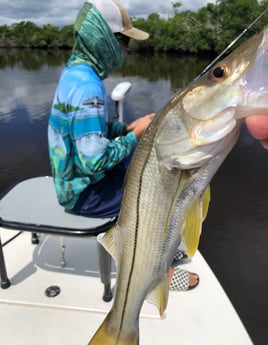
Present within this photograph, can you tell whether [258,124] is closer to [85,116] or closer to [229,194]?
[85,116]

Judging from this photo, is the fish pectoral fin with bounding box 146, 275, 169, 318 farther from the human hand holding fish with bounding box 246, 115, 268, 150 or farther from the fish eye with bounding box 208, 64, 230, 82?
the fish eye with bounding box 208, 64, 230, 82

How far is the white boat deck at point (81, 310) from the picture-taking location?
2.31 m

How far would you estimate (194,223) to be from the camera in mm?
1211

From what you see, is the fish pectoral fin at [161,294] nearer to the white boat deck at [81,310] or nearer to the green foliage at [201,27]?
the white boat deck at [81,310]

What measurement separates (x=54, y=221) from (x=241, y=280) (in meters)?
2.65

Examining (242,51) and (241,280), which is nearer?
(242,51)

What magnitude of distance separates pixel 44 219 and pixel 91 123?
762mm

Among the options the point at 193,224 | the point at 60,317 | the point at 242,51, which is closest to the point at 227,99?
the point at 242,51

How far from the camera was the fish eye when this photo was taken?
1.03 m

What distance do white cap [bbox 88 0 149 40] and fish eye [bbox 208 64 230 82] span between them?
51.7 inches

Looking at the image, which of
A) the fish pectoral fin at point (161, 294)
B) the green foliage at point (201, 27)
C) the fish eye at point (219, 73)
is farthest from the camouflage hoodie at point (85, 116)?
the green foliage at point (201, 27)

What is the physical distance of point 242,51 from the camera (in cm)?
99

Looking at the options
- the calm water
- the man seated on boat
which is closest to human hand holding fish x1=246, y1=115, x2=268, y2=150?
the man seated on boat

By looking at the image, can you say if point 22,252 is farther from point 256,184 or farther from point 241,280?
point 256,184
